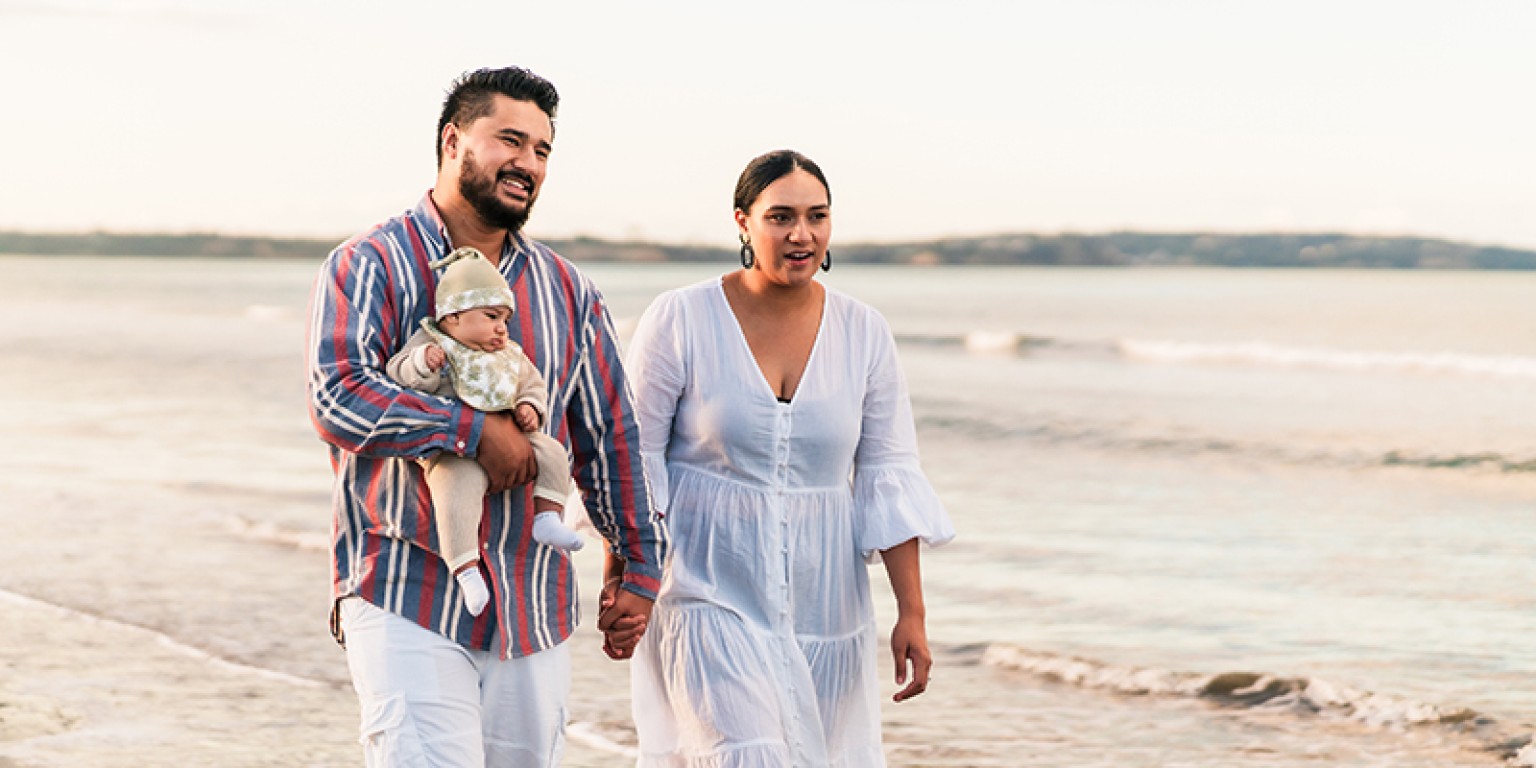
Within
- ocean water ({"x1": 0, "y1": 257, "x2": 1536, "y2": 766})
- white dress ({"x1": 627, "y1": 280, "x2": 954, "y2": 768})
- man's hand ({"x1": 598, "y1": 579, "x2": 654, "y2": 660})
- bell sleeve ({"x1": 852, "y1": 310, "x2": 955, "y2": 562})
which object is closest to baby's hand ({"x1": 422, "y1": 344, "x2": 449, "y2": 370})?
man's hand ({"x1": 598, "y1": 579, "x2": 654, "y2": 660})

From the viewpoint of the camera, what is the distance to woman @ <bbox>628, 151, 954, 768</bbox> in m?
4.11

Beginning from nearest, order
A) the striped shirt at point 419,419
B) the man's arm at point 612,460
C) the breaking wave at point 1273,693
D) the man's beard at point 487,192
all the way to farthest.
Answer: the striped shirt at point 419,419
the man's beard at point 487,192
the man's arm at point 612,460
the breaking wave at point 1273,693

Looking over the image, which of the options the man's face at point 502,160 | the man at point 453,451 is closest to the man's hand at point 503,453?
the man at point 453,451

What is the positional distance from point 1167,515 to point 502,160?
11.3 m

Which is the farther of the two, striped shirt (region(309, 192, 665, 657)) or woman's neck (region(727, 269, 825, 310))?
woman's neck (region(727, 269, 825, 310))

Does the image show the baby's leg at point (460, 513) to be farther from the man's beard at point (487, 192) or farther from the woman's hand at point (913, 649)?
the woman's hand at point (913, 649)

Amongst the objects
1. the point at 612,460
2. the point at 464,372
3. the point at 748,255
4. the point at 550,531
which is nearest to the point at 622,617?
the point at 612,460

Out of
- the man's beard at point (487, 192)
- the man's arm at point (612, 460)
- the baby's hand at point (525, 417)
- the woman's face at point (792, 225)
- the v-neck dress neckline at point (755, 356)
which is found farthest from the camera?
the v-neck dress neckline at point (755, 356)

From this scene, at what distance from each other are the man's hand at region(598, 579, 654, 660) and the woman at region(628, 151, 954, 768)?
16.6 inches

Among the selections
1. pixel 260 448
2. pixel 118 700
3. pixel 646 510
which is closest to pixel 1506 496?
pixel 260 448

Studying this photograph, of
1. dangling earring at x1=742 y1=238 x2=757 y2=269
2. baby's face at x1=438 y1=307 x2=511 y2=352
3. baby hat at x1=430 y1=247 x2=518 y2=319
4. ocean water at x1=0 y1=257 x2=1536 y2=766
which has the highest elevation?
dangling earring at x1=742 y1=238 x2=757 y2=269

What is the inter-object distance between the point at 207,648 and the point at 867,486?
4.69 m

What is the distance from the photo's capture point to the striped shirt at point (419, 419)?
308 cm

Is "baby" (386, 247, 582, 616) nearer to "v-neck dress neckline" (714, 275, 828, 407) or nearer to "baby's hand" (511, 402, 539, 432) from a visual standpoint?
"baby's hand" (511, 402, 539, 432)
